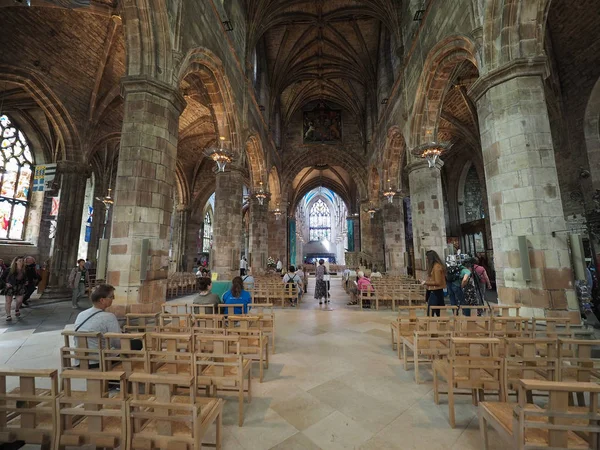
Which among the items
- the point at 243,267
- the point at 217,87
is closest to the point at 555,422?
the point at 217,87

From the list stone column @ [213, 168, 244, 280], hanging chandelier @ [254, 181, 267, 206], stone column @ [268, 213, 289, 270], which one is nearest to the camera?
stone column @ [213, 168, 244, 280]

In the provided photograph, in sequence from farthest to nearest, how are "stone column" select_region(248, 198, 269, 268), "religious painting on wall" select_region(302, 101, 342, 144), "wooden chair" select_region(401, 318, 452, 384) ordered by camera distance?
"religious painting on wall" select_region(302, 101, 342, 144) < "stone column" select_region(248, 198, 269, 268) < "wooden chair" select_region(401, 318, 452, 384)

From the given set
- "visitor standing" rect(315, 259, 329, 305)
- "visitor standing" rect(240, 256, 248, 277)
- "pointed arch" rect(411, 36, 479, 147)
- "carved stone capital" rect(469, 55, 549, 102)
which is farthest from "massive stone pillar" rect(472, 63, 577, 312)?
"visitor standing" rect(240, 256, 248, 277)

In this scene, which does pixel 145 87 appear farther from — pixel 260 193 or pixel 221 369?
pixel 260 193

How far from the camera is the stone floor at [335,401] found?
6.85 ft

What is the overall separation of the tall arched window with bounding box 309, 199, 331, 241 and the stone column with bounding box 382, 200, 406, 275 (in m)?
29.9

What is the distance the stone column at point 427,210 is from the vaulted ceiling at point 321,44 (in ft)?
22.4

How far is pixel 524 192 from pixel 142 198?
6.94 m

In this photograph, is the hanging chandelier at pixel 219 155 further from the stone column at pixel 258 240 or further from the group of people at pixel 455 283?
the stone column at pixel 258 240

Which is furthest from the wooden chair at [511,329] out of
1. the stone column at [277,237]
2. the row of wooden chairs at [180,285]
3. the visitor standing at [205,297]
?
the stone column at [277,237]

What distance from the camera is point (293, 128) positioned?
20.9 metres

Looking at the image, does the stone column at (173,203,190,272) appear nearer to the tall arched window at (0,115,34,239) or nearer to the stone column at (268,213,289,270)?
the stone column at (268,213,289,270)

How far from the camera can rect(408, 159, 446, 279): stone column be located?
891 centimetres

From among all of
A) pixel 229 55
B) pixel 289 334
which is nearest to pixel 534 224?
pixel 289 334
